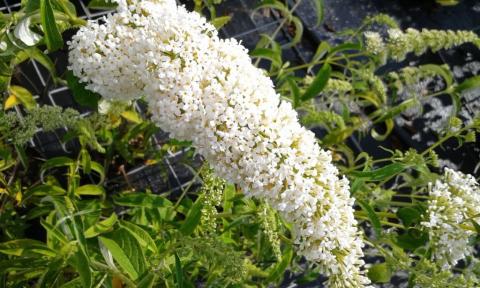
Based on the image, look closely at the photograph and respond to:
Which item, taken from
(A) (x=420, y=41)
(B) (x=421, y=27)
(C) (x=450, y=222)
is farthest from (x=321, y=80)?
(B) (x=421, y=27)

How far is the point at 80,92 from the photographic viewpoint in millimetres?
1412

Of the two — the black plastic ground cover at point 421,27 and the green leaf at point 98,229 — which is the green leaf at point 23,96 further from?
the black plastic ground cover at point 421,27

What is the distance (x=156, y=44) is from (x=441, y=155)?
1.76 m

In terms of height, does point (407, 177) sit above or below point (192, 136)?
below

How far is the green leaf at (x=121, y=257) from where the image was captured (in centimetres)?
123

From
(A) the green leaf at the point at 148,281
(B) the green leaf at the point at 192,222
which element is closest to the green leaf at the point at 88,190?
(B) the green leaf at the point at 192,222

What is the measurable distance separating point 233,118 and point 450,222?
0.68 meters

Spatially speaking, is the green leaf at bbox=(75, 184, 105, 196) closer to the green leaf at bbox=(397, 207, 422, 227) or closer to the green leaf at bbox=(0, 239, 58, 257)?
the green leaf at bbox=(0, 239, 58, 257)

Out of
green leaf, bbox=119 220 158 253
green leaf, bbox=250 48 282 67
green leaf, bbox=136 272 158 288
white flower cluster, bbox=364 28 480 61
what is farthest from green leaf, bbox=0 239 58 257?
white flower cluster, bbox=364 28 480 61

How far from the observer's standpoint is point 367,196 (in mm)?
1792

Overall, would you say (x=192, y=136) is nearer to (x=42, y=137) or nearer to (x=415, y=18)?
(x=42, y=137)

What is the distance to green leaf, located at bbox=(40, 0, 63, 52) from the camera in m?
1.13

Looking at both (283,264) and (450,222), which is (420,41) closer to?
(450,222)

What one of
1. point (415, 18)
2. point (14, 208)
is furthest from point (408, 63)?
point (14, 208)
